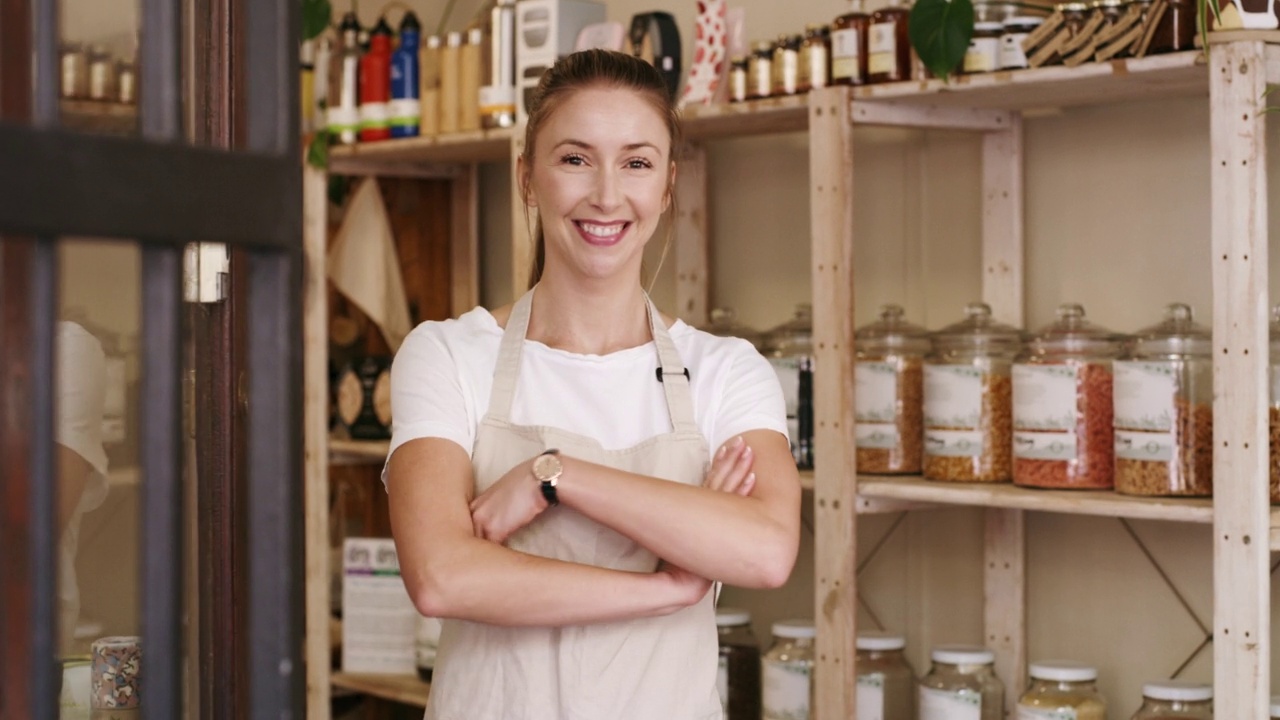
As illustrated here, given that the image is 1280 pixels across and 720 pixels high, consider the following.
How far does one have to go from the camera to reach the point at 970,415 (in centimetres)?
212

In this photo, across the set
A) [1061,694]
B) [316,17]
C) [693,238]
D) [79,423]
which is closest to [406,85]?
[316,17]

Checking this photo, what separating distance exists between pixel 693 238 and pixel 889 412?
0.71 metres

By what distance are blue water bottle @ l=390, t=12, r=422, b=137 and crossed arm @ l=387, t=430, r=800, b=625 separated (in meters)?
1.59

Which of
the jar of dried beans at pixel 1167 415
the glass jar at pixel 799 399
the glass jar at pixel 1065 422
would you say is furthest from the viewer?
the glass jar at pixel 799 399

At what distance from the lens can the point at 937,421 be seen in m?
2.16

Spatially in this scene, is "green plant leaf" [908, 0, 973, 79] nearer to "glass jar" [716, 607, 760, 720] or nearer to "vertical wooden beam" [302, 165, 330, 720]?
"glass jar" [716, 607, 760, 720]

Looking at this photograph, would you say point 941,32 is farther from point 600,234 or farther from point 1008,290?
point 600,234

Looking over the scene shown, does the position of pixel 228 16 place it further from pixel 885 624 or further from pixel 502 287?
pixel 502 287

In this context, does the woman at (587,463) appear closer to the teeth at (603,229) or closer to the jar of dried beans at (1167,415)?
the teeth at (603,229)

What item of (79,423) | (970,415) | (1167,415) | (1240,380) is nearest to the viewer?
(79,423)

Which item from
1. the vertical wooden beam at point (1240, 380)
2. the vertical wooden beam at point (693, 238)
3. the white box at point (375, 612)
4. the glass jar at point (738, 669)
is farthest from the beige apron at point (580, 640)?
the white box at point (375, 612)

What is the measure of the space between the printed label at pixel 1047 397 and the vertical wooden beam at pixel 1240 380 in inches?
10.3

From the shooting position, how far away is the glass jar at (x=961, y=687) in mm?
2164

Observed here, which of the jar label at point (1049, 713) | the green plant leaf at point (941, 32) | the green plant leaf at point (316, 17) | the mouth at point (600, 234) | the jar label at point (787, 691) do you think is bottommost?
the jar label at point (787, 691)
